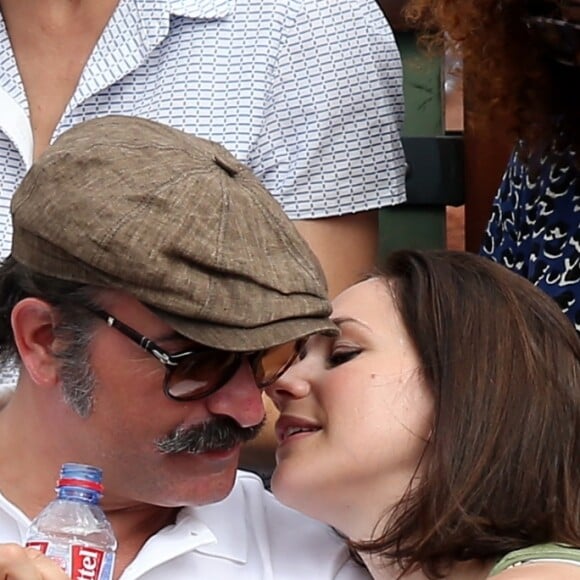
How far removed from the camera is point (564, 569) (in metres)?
1.93

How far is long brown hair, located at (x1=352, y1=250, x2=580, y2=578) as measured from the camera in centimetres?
204

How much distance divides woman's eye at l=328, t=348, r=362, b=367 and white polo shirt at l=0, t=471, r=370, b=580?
0.26 metres

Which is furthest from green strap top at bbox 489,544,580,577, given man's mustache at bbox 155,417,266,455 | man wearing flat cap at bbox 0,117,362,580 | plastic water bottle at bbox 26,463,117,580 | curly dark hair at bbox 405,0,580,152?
curly dark hair at bbox 405,0,580,152

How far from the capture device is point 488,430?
2066mm

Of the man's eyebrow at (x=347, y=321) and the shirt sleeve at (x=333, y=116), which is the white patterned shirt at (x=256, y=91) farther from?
the man's eyebrow at (x=347, y=321)

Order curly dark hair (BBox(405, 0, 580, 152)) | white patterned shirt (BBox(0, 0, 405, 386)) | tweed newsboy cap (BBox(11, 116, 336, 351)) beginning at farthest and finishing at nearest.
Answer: curly dark hair (BBox(405, 0, 580, 152)), white patterned shirt (BBox(0, 0, 405, 386)), tweed newsboy cap (BBox(11, 116, 336, 351))

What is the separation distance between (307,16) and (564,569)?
1166 millimetres

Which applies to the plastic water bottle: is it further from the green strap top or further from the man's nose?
the green strap top

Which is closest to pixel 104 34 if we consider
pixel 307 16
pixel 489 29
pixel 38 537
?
pixel 307 16

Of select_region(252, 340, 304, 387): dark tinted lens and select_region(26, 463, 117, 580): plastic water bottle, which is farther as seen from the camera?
select_region(252, 340, 304, 387): dark tinted lens

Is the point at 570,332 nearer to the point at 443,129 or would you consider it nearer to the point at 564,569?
the point at 564,569

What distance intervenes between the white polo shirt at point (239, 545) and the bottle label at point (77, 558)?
26cm

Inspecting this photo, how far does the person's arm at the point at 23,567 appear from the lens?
5.55ft

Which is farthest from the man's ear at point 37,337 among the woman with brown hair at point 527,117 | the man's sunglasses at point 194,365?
the woman with brown hair at point 527,117
